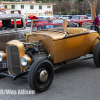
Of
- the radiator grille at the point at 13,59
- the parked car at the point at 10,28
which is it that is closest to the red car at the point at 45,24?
the radiator grille at the point at 13,59

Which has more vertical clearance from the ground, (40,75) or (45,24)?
(45,24)

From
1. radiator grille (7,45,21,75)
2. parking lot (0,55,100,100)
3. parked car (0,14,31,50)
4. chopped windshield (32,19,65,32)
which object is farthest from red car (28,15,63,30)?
parked car (0,14,31,50)

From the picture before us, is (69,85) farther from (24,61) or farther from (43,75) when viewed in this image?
(24,61)

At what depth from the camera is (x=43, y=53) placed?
491cm

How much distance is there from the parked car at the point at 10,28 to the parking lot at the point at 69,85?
317 centimetres

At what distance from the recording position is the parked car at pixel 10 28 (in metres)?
7.82

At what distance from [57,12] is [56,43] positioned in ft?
204

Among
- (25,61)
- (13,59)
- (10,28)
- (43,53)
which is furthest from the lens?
(10,28)

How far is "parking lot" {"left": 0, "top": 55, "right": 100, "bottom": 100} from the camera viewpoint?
3.85 metres

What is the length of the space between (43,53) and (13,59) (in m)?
0.92

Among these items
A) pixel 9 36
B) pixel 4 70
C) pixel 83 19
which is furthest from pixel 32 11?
pixel 4 70

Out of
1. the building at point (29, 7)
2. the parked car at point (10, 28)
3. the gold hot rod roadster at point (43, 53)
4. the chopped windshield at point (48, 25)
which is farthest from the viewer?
the building at point (29, 7)

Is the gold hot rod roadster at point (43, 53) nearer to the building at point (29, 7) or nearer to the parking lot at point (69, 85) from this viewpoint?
the parking lot at point (69, 85)

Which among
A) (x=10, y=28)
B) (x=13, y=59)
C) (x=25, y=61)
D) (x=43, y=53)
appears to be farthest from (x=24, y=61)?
(x=10, y=28)
